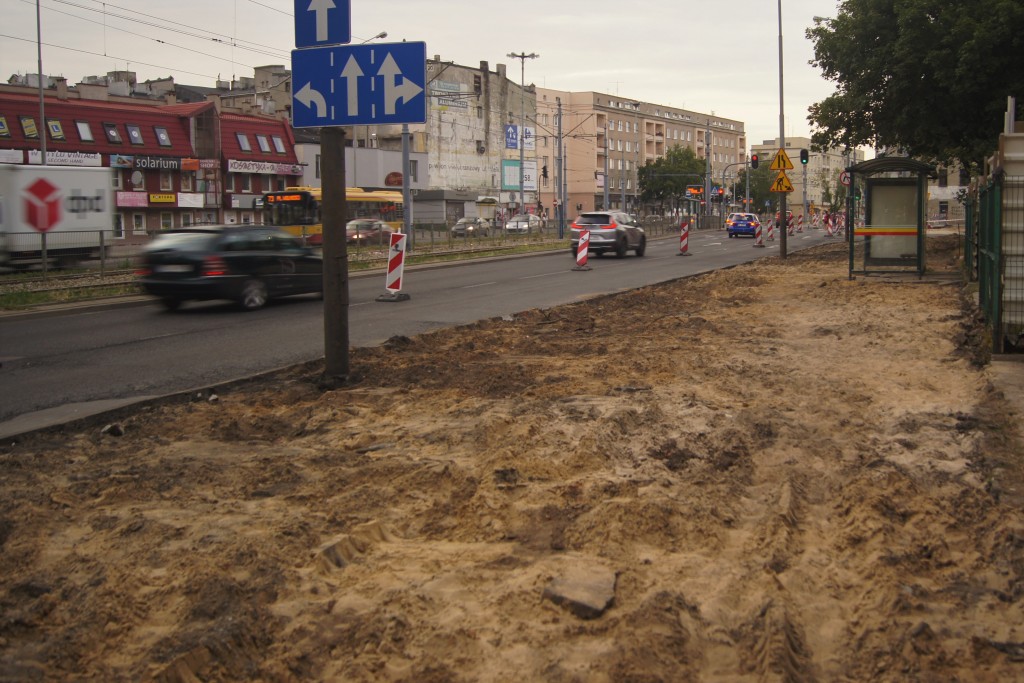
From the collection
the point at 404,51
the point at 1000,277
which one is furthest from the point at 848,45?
the point at 404,51

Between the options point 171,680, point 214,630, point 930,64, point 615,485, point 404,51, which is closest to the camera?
point 171,680

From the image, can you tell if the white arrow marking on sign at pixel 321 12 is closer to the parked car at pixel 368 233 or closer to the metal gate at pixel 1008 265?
the metal gate at pixel 1008 265

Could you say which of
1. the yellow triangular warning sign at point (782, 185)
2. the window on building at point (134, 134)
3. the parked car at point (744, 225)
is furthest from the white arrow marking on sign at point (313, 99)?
the parked car at point (744, 225)

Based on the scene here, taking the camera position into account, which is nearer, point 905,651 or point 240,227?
point 905,651

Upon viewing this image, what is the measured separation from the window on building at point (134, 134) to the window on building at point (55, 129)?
14.2 feet

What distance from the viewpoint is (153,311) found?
18031 millimetres

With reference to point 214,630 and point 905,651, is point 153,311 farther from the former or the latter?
point 905,651

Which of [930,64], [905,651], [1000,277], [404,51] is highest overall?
[930,64]

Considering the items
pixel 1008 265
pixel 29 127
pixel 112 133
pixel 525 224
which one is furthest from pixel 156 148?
pixel 1008 265

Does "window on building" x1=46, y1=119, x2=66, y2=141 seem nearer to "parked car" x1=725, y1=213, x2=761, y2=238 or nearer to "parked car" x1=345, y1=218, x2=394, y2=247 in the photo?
"parked car" x1=345, y1=218, x2=394, y2=247

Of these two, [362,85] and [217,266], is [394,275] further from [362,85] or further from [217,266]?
[362,85]

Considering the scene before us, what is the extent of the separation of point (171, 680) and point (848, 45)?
34774mm

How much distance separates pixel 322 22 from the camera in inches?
353

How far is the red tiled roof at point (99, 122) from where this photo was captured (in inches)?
2037
